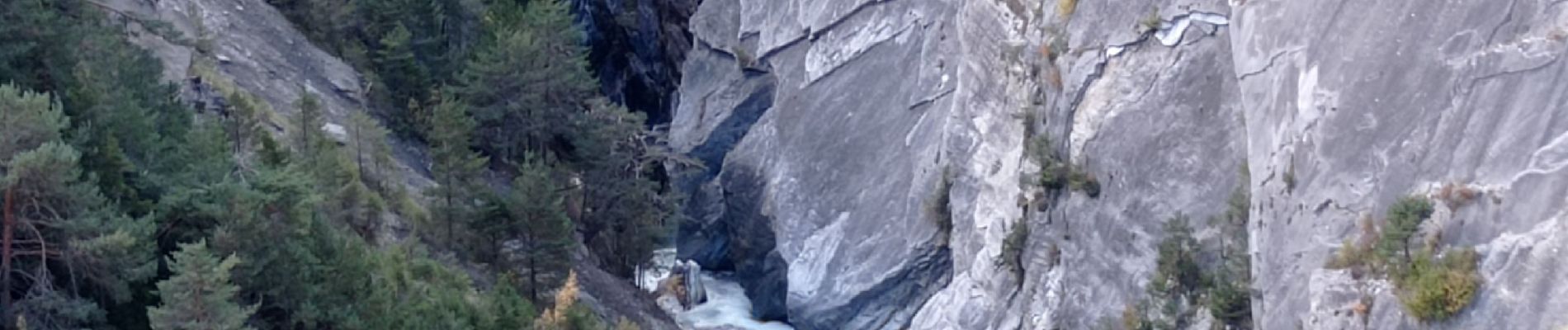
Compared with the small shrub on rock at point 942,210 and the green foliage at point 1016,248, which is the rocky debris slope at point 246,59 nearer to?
the small shrub on rock at point 942,210

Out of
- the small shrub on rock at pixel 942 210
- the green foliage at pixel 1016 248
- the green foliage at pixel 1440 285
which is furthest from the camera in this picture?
the small shrub on rock at pixel 942 210

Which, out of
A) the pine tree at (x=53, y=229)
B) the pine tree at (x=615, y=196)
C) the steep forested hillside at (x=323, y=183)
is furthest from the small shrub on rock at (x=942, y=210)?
the pine tree at (x=53, y=229)

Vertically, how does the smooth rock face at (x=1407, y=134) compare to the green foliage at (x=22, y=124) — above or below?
above

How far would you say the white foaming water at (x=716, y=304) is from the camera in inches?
1356

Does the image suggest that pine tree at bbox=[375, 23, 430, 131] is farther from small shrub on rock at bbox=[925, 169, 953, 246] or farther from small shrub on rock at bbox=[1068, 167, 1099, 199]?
small shrub on rock at bbox=[1068, 167, 1099, 199]

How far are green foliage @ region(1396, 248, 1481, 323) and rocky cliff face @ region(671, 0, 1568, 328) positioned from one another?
0.46 feet

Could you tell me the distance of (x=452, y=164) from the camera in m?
28.7

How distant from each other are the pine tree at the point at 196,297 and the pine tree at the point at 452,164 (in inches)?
519

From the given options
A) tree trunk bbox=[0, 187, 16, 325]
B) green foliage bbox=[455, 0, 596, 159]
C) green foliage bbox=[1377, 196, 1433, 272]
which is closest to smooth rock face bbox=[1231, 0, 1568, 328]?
green foliage bbox=[1377, 196, 1433, 272]

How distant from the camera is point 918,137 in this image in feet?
112

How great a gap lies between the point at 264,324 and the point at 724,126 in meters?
25.7

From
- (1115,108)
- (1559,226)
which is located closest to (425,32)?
(1115,108)

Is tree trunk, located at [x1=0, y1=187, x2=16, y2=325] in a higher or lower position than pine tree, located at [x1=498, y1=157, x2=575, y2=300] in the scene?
higher

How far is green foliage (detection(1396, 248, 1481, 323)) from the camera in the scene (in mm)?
14242
